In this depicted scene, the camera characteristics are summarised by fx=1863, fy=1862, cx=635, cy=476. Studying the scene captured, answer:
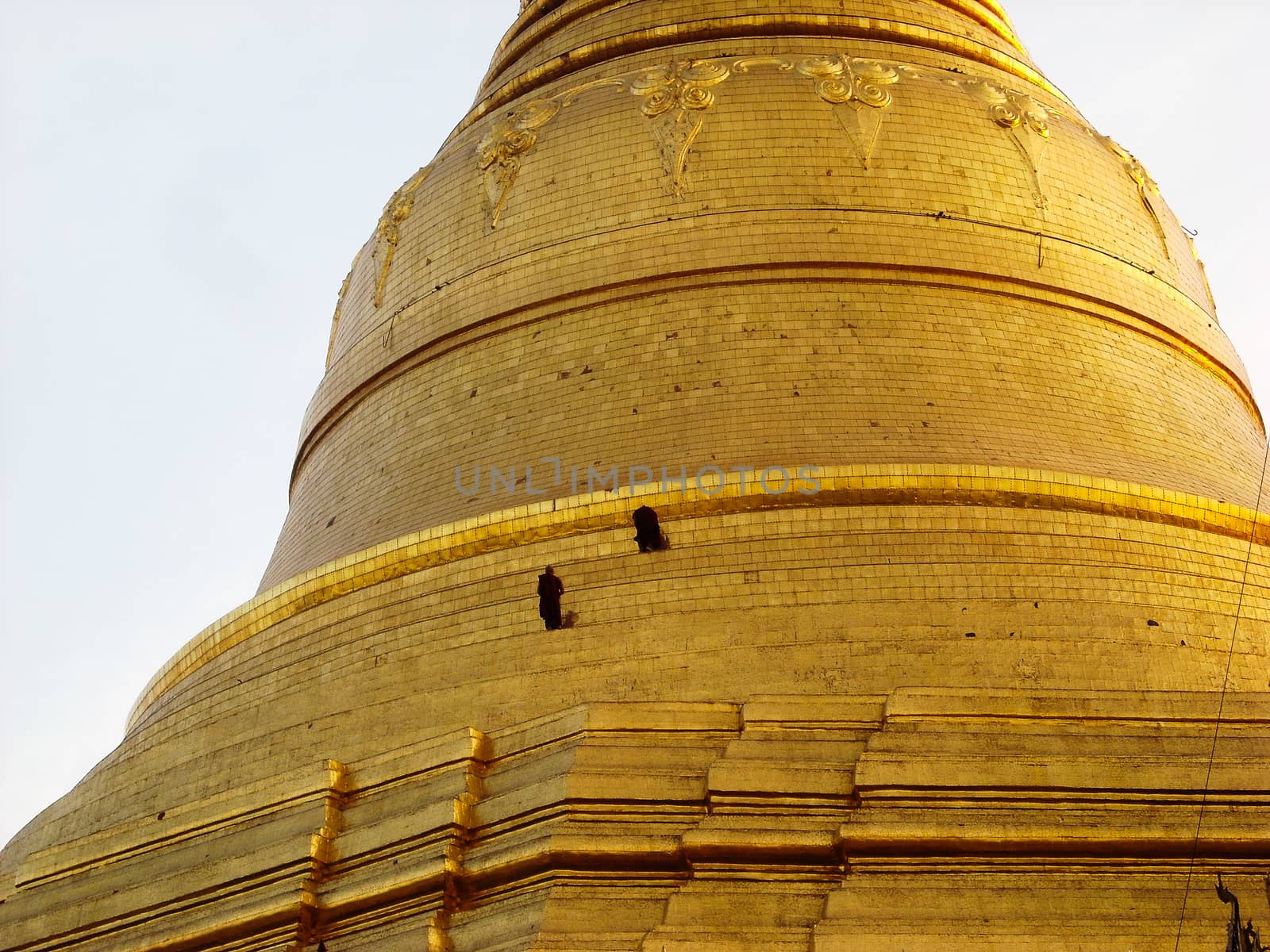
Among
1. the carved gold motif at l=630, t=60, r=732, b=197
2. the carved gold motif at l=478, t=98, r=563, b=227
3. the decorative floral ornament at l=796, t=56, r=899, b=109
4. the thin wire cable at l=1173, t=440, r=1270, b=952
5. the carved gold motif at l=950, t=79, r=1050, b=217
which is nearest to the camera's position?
the thin wire cable at l=1173, t=440, r=1270, b=952

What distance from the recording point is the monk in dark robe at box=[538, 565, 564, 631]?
40.2 ft

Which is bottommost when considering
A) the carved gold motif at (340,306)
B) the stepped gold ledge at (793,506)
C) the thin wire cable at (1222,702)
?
the thin wire cable at (1222,702)

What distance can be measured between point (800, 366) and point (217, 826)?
5466 mm

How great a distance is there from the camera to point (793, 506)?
12820 mm

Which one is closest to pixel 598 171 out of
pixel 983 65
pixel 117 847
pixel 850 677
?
pixel 983 65

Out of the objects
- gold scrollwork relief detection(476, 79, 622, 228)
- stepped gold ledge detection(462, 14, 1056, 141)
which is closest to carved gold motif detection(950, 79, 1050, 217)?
stepped gold ledge detection(462, 14, 1056, 141)

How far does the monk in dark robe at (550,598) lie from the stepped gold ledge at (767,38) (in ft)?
21.6

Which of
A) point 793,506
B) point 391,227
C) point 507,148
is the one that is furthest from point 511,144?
point 793,506

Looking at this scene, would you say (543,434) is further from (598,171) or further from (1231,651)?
(1231,651)

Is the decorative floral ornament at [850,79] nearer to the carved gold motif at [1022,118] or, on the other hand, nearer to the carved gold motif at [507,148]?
the carved gold motif at [1022,118]

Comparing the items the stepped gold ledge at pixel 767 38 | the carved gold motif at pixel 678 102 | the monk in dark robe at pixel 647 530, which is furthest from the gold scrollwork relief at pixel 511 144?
the monk in dark robe at pixel 647 530

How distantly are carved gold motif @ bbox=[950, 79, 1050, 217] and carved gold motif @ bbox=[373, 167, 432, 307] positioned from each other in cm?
499

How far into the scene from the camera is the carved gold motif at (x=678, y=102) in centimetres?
1555

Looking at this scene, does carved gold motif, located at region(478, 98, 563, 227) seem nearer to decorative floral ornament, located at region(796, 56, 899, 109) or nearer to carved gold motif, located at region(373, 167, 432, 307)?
carved gold motif, located at region(373, 167, 432, 307)
